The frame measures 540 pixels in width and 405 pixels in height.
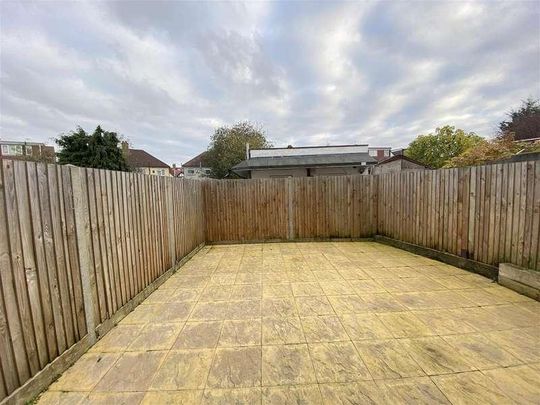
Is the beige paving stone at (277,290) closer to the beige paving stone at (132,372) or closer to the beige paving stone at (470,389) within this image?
the beige paving stone at (132,372)

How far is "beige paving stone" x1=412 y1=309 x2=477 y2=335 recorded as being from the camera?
271 cm

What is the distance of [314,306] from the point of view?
134 inches

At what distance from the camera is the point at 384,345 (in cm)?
249

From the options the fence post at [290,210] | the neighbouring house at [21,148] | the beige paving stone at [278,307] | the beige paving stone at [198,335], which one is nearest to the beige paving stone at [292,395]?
the beige paving stone at [198,335]

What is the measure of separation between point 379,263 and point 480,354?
117 inches

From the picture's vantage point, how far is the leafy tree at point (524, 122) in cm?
1824

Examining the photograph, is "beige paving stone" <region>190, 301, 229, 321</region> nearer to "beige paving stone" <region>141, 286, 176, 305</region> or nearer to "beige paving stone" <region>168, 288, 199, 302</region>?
"beige paving stone" <region>168, 288, 199, 302</region>

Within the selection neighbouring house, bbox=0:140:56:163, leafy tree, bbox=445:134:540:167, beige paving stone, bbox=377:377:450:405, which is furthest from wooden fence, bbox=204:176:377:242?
neighbouring house, bbox=0:140:56:163

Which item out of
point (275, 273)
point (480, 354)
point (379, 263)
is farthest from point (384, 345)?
point (379, 263)

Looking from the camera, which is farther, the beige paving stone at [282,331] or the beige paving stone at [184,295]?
the beige paving stone at [184,295]

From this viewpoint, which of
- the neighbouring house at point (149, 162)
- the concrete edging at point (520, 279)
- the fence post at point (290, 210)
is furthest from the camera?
the neighbouring house at point (149, 162)

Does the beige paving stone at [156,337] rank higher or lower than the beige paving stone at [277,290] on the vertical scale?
higher

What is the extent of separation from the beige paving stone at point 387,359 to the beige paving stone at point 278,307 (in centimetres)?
96

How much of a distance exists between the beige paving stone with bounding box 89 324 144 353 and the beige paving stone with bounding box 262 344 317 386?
1.54m
